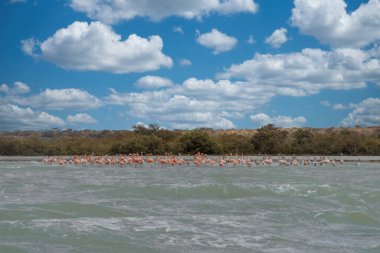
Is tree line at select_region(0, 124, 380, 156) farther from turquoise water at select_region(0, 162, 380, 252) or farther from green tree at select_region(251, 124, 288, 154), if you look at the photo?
turquoise water at select_region(0, 162, 380, 252)

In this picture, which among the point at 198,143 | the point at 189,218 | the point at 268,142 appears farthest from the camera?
the point at 268,142

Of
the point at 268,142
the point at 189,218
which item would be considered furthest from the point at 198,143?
the point at 189,218

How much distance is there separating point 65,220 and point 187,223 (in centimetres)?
324

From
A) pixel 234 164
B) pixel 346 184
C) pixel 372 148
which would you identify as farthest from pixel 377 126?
pixel 346 184

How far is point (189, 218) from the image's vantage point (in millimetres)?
15930

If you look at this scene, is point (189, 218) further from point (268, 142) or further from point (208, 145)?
point (268, 142)

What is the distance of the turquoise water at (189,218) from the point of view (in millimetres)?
12375

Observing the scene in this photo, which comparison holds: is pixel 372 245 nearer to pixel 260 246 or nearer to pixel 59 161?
pixel 260 246

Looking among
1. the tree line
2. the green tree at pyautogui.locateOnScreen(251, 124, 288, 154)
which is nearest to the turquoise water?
the tree line

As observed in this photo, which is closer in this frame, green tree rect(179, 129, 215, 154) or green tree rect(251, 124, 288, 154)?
green tree rect(179, 129, 215, 154)

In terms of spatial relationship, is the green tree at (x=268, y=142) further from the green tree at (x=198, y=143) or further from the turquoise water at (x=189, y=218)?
the turquoise water at (x=189, y=218)

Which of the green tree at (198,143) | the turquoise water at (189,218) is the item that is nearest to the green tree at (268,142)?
the green tree at (198,143)

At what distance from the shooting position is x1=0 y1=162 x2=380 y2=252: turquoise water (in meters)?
12.4

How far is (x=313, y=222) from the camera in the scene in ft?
51.6
